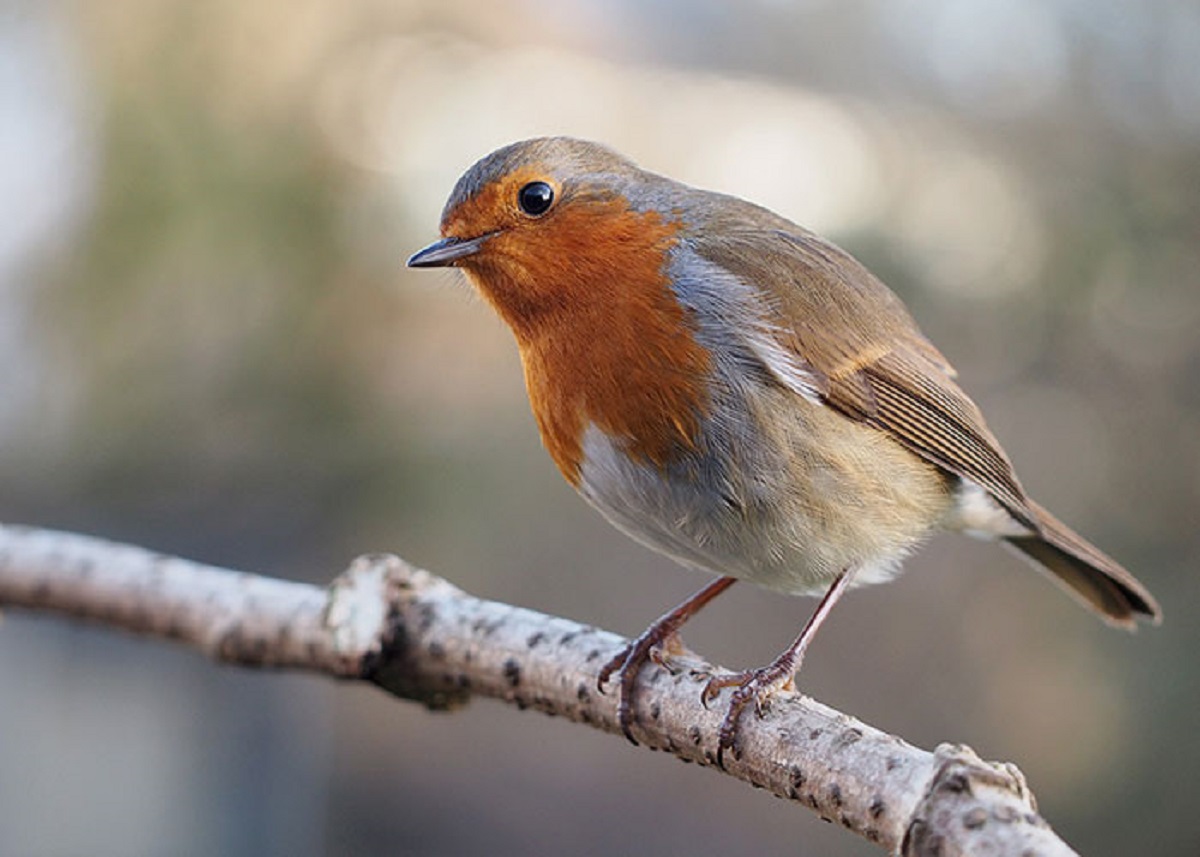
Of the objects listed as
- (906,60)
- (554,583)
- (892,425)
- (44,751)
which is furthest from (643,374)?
(44,751)

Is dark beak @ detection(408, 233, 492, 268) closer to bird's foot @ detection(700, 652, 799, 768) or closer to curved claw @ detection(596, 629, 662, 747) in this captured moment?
curved claw @ detection(596, 629, 662, 747)

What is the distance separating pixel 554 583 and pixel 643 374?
3756 mm

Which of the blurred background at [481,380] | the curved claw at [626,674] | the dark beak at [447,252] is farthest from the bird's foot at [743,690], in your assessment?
the blurred background at [481,380]

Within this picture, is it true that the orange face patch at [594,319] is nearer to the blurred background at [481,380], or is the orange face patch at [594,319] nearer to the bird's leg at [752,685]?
the bird's leg at [752,685]

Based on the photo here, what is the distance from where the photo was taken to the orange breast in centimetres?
206

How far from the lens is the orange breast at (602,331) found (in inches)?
81.1

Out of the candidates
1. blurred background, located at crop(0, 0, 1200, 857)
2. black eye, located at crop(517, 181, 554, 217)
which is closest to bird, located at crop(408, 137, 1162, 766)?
→ black eye, located at crop(517, 181, 554, 217)

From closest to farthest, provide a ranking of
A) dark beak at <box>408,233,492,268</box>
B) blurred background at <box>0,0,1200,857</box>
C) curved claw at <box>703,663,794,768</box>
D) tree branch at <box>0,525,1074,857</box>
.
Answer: tree branch at <box>0,525,1074,857</box> → curved claw at <box>703,663,794,768</box> → dark beak at <box>408,233,492,268</box> → blurred background at <box>0,0,1200,857</box>

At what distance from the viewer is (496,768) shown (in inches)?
226

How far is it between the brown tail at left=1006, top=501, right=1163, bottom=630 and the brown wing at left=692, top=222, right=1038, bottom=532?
80 millimetres

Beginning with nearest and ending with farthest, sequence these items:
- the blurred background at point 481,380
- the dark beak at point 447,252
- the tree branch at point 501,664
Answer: the tree branch at point 501,664 → the dark beak at point 447,252 → the blurred background at point 481,380

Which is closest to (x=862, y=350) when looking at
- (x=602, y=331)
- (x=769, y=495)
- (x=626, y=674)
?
(x=769, y=495)

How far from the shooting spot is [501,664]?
2.06 metres

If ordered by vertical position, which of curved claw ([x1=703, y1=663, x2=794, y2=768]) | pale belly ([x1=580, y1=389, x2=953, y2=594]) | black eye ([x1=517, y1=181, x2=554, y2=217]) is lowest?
curved claw ([x1=703, y1=663, x2=794, y2=768])
